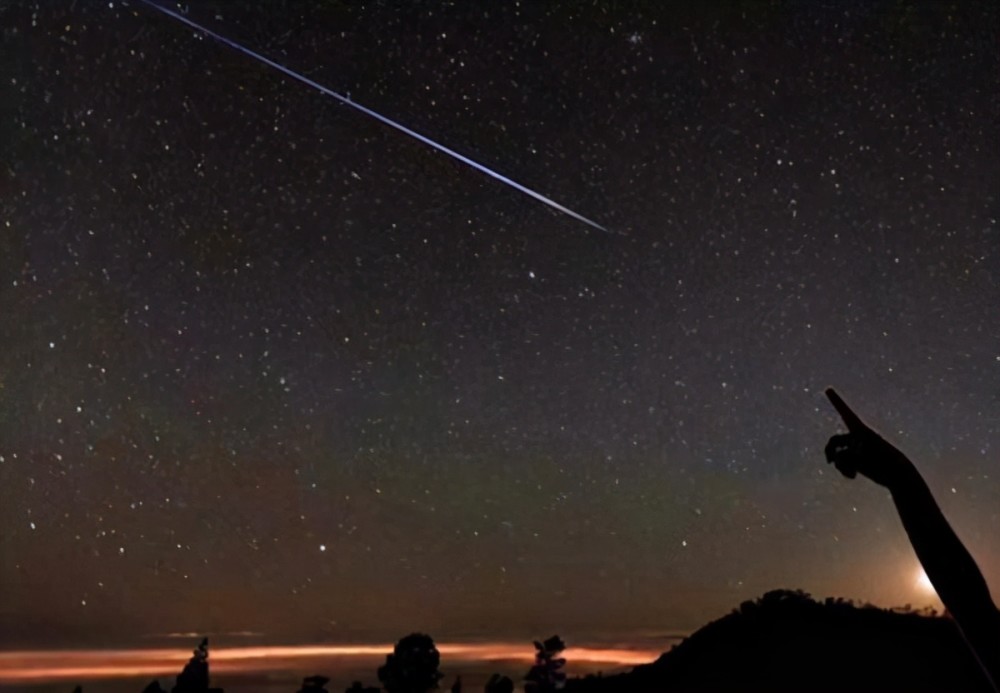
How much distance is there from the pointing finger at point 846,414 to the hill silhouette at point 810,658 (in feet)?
146

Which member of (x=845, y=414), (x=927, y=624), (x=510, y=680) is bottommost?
(x=845, y=414)

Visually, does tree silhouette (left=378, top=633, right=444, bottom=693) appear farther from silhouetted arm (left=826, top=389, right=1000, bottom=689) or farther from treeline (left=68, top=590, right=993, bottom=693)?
silhouetted arm (left=826, top=389, right=1000, bottom=689)

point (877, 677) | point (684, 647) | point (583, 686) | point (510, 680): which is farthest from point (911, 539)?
point (684, 647)

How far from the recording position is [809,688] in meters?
49.1

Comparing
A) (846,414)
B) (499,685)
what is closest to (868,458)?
(846,414)

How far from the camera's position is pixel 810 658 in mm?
49125

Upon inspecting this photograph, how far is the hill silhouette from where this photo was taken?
45.1 m

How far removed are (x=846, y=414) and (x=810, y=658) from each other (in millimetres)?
51893

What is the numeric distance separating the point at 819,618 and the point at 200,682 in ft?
106

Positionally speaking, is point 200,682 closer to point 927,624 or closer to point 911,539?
point 927,624

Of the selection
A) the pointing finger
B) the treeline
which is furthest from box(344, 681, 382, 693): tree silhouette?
the pointing finger

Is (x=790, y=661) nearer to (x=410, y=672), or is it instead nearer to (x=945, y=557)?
(x=410, y=672)

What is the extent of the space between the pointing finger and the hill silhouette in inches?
1750

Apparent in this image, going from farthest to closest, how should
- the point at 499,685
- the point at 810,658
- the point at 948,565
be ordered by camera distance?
1. the point at 810,658
2. the point at 499,685
3. the point at 948,565
